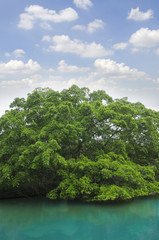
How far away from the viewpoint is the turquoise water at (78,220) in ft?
21.5

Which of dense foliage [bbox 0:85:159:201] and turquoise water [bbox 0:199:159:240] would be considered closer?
turquoise water [bbox 0:199:159:240]

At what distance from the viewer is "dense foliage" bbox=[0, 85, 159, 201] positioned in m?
9.67

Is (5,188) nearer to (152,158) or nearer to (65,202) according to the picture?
(65,202)

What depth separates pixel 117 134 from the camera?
39.5ft

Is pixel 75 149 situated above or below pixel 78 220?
above

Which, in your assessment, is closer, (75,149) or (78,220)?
(78,220)

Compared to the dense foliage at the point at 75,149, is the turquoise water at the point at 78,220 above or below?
below

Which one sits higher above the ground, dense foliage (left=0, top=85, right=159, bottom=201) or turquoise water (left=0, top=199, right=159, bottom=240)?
dense foliage (left=0, top=85, right=159, bottom=201)

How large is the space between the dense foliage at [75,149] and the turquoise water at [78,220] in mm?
541

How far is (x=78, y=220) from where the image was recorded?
7867 millimetres

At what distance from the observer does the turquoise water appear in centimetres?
656

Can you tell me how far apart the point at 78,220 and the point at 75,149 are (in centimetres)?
450

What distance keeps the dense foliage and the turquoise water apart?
1.77 ft

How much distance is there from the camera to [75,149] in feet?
39.0
